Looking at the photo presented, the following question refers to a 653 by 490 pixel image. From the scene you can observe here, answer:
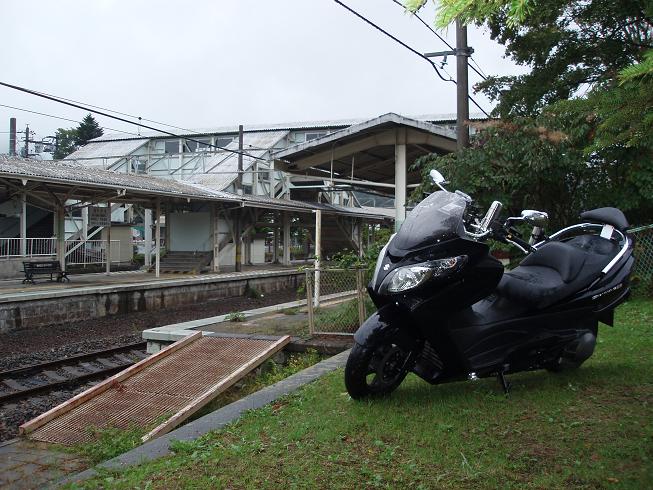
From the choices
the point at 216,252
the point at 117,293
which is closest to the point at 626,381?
the point at 117,293

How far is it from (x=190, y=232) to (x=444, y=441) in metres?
21.9

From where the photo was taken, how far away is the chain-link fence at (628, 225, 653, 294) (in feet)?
28.8

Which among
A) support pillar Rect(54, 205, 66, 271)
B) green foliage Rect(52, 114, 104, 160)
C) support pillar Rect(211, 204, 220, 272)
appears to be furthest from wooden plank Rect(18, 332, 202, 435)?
green foliage Rect(52, 114, 104, 160)

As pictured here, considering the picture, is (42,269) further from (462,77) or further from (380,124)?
(462,77)

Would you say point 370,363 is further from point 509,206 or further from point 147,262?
point 147,262

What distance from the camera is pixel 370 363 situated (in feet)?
14.0

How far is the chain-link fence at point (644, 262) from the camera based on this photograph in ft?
28.8

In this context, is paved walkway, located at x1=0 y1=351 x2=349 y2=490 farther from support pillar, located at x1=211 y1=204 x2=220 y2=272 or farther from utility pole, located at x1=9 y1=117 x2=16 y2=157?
utility pole, located at x1=9 y1=117 x2=16 y2=157

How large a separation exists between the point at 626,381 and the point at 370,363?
1976 mm

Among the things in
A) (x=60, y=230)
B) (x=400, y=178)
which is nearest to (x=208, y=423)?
(x=400, y=178)

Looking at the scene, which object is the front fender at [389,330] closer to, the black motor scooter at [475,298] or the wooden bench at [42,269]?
the black motor scooter at [475,298]

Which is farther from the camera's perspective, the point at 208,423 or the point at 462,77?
the point at 462,77

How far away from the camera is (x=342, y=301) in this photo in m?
9.05

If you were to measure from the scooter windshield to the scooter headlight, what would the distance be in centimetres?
16
